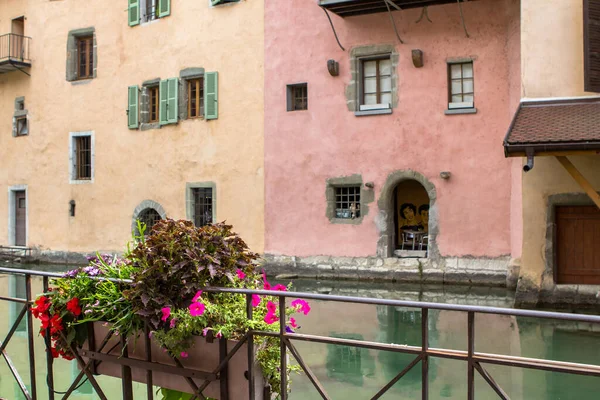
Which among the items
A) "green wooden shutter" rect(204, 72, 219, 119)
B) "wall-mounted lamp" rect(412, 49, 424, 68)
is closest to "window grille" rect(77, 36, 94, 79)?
"green wooden shutter" rect(204, 72, 219, 119)

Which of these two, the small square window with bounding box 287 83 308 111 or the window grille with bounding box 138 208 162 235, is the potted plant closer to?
the small square window with bounding box 287 83 308 111

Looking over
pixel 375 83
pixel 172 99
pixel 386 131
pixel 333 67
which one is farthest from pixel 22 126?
pixel 386 131

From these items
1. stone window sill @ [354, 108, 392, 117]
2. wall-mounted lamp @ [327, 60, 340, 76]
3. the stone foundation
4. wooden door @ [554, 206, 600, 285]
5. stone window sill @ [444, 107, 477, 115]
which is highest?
wall-mounted lamp @ [327, 60, 340, 76]

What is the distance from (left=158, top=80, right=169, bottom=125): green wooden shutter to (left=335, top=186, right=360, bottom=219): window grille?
5167mm

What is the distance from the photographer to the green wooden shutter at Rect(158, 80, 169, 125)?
59.0 feet

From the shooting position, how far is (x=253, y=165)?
16703mm

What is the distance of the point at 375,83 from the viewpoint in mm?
15312

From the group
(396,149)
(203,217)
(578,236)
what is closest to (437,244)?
(396,149)

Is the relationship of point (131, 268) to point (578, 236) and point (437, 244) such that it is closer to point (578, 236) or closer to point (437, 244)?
point (578, 236)

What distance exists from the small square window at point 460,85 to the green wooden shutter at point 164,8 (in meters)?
7.61

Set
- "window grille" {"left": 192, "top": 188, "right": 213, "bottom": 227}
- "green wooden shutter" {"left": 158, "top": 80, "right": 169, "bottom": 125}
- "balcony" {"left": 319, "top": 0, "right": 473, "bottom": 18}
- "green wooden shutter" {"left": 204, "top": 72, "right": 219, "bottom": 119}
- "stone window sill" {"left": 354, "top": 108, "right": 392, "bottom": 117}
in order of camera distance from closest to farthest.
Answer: "balcony" {"left": 319, "top": 0, "right": 473, "bottom": 18} → "stone window sill" {"left": 354, "top": 108, "right": 392, "bottom": 117} → "green wooden shutter" {"left": 204, "top": 72, "right": 219, "bottom": 119} → "window grille" {"left": 192, "top": 188, "right": 213, "bottom": 227} → "green wooden shutter" {"left": 158, "top": 80, "right": 169, "bottom": 125}

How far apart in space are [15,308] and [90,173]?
897 centimetres

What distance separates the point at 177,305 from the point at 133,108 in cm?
1605

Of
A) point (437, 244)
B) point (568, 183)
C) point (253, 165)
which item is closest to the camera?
point (568, 183)
